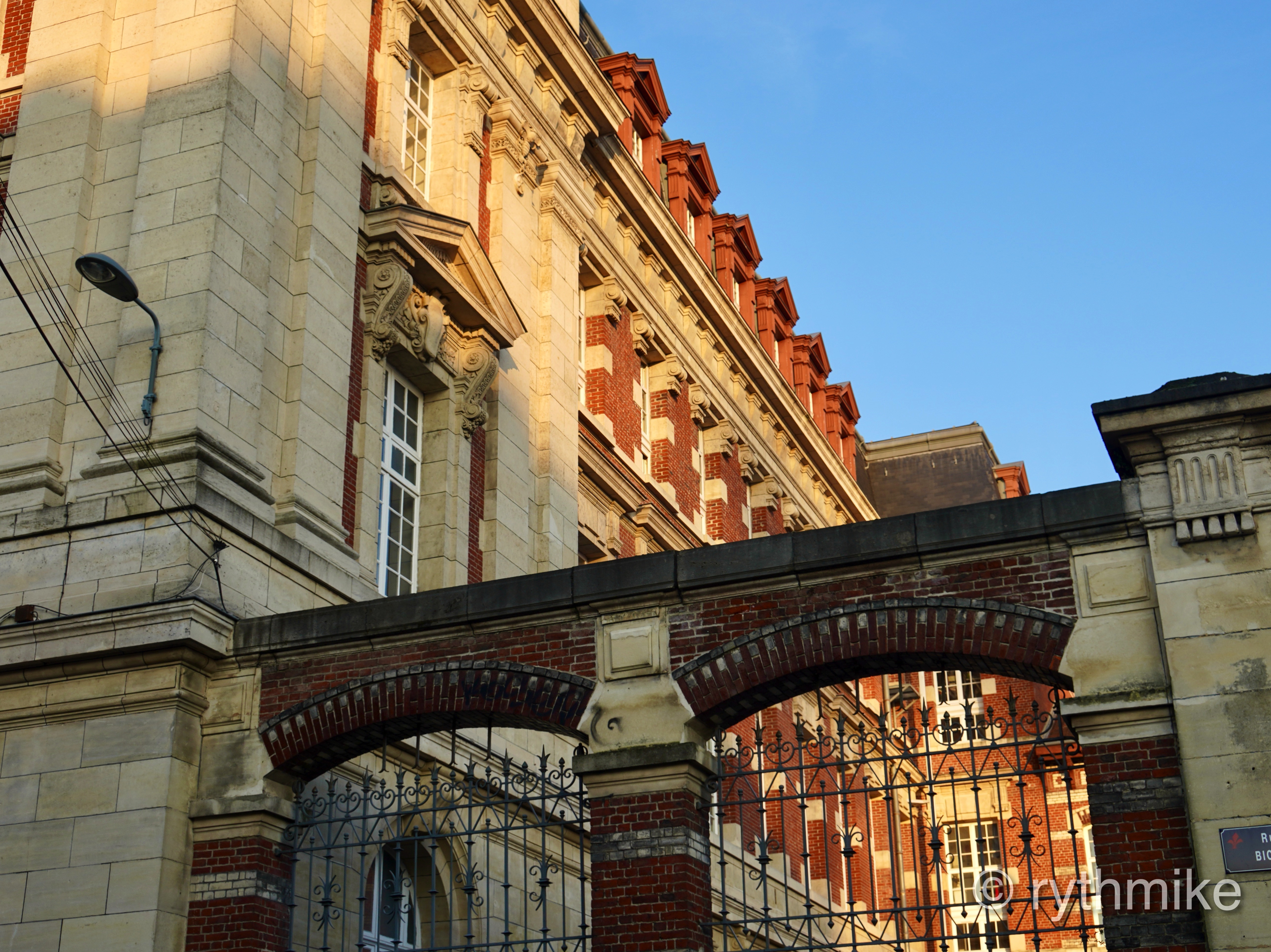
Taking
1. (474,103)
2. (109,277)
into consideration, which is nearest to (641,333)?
(474,103)

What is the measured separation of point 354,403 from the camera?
1659 cm

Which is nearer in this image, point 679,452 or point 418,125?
point 418,125

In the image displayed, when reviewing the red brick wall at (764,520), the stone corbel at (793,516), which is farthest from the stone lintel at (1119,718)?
the stone corbel at (793,516)

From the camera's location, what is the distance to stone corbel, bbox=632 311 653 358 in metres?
26.8

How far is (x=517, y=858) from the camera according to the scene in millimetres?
16969

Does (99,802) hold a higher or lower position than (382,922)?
higher

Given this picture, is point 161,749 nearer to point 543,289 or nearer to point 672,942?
point 672,942

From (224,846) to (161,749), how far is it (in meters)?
0.93

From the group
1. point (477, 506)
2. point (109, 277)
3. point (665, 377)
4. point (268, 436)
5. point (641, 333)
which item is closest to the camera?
point (109, 277)

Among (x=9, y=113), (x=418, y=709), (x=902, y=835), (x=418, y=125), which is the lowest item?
(x=418, y=709)

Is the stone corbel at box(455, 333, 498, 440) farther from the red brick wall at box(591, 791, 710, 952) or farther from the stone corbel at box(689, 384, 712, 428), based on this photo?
the stone corbel at box(689, 384, 712, 428)

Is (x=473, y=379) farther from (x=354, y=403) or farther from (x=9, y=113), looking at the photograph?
(x=9, y=113)

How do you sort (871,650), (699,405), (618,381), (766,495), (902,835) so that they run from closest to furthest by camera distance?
(871,650)
(618,381)
(699,405)
(766,495)
(902,835)

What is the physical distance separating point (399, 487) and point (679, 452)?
36.3ft
